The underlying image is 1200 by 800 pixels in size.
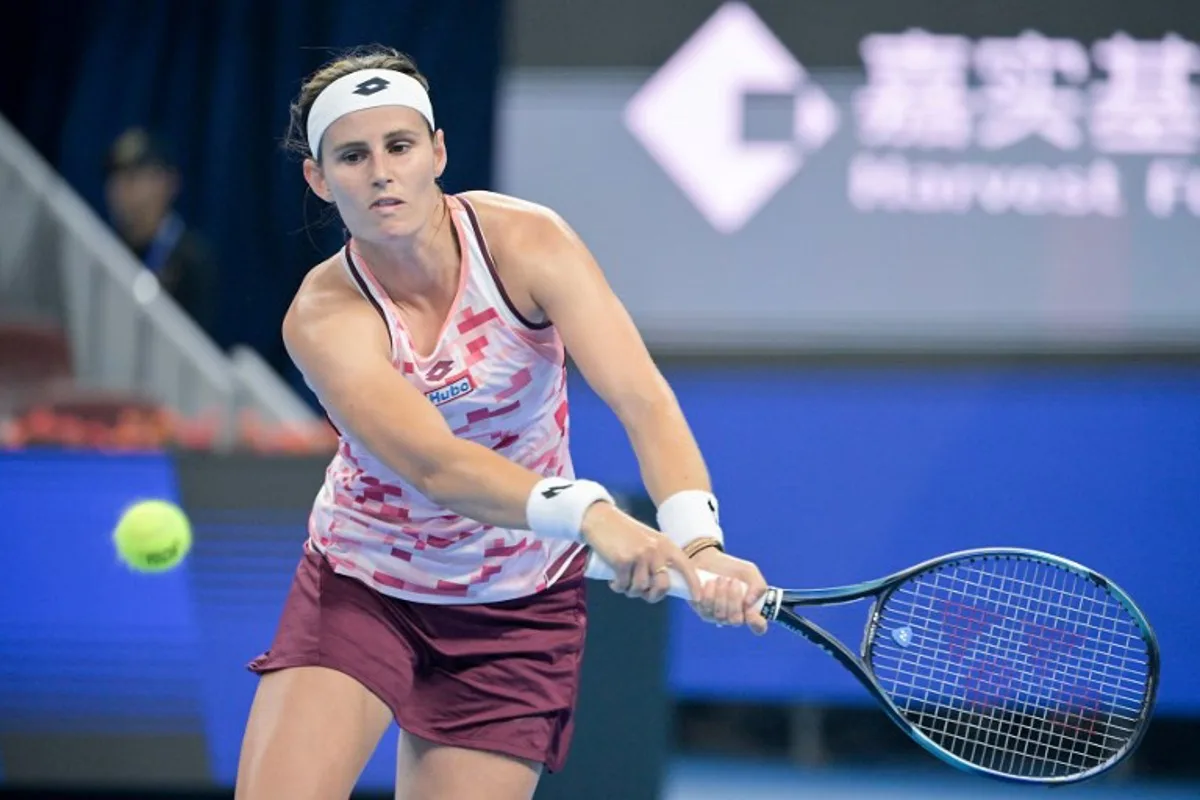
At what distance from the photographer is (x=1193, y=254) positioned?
23.4 feet

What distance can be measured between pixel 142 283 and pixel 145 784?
9.29ft

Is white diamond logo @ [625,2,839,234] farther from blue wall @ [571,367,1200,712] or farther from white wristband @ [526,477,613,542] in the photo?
white wristband @ [526,477,613,542]

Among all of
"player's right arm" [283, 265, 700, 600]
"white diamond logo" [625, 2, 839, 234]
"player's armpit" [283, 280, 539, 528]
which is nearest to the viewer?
"player's right arm" [283, 265, 700, 600]

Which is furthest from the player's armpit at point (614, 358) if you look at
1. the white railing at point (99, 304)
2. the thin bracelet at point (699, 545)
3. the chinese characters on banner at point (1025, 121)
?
the white railing at point (99, 304)

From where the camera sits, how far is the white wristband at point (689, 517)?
10.1ft

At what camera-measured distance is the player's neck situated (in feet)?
11.0

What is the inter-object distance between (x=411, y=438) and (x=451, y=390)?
24cm

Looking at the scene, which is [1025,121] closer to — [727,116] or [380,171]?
[727,116]

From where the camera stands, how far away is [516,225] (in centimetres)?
336

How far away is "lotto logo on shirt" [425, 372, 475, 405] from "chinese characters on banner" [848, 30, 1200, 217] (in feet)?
13.8

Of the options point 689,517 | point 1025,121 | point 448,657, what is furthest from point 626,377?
point 1025,121

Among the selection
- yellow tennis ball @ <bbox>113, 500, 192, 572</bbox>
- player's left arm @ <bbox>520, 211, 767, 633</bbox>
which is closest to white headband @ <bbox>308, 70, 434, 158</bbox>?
player's left arm @ <bbox>520, 211, 767, 633</bbox>

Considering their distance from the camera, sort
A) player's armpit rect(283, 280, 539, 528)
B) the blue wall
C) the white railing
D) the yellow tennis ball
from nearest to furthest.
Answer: player's armpit rect(283, 280, 539, 528)
the yellow tennis ball
the blue wall
the white railing

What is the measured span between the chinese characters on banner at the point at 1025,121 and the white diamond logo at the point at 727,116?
9.9 inches
